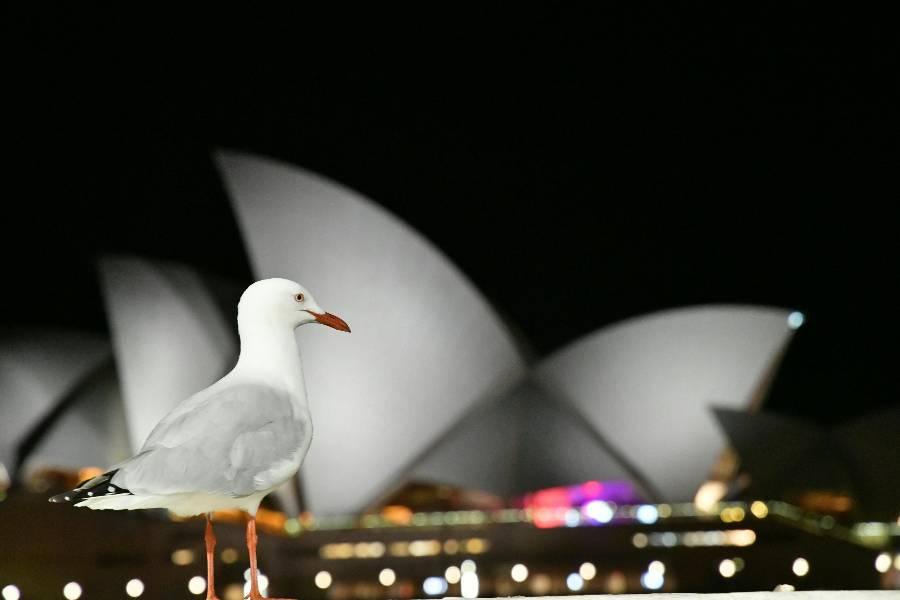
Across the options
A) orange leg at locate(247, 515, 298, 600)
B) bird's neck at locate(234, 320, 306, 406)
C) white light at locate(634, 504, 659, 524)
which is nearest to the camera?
orange leg at locate(247, 515, 298, 600)

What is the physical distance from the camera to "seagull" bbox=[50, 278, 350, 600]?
3.46m

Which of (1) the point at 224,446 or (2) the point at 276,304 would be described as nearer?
(1) the point at 224,446

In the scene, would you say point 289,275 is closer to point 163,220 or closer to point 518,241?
point 163,220

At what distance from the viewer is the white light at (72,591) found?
18203mm

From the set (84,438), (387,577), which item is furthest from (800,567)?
(84,438)

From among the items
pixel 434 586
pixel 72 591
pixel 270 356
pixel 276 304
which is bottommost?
pixel 270 356

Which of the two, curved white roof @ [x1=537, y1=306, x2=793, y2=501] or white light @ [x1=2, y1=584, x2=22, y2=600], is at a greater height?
curved white roof @ [x1=537, y1=306, x2=793, y2=501]

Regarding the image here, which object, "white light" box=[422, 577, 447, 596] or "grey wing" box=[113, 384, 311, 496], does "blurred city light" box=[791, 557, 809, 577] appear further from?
"grey wing" box=[113, 384, 311, 496]

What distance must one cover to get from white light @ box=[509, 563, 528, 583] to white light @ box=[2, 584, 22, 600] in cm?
808

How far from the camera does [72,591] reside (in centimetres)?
1827

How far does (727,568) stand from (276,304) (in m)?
17.3

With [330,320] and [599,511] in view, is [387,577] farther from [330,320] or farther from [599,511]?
[330,320]

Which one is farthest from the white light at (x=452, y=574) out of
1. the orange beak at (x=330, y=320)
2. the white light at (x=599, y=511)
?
the orange beak at (x=330, y=320)

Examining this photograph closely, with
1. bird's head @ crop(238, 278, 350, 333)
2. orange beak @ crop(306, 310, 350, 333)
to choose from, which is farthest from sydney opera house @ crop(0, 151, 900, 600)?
bird's head @ crop(238, 278, 350, 333)
